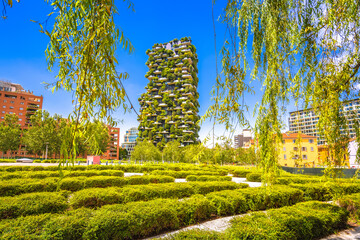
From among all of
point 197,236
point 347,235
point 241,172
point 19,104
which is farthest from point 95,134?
point 19,104

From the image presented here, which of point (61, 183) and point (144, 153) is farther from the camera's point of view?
point (144, 153)

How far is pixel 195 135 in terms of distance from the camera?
5838 centimetres

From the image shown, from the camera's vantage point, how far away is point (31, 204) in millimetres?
4934

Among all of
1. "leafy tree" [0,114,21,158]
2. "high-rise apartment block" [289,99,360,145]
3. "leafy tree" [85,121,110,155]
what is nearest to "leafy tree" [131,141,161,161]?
"leafy tree" [0,114,21,158]

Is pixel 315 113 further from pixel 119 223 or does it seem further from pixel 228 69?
pixel 119 223

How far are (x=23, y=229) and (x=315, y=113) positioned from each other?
5.93 metres

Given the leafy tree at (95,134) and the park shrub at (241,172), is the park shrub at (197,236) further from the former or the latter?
the park shrub at (241,172)

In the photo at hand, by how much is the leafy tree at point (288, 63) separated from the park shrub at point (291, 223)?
3.94 ft

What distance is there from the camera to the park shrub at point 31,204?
4.54 meters

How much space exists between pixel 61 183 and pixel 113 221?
5.80 m

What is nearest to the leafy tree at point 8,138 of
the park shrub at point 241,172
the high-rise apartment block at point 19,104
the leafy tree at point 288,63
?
the high-rise apartment block at point 19,104

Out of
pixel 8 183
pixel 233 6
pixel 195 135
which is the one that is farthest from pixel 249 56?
pixel 195 135

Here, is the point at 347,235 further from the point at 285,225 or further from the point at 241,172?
the point at 241,172

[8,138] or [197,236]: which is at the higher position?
[8,138]
